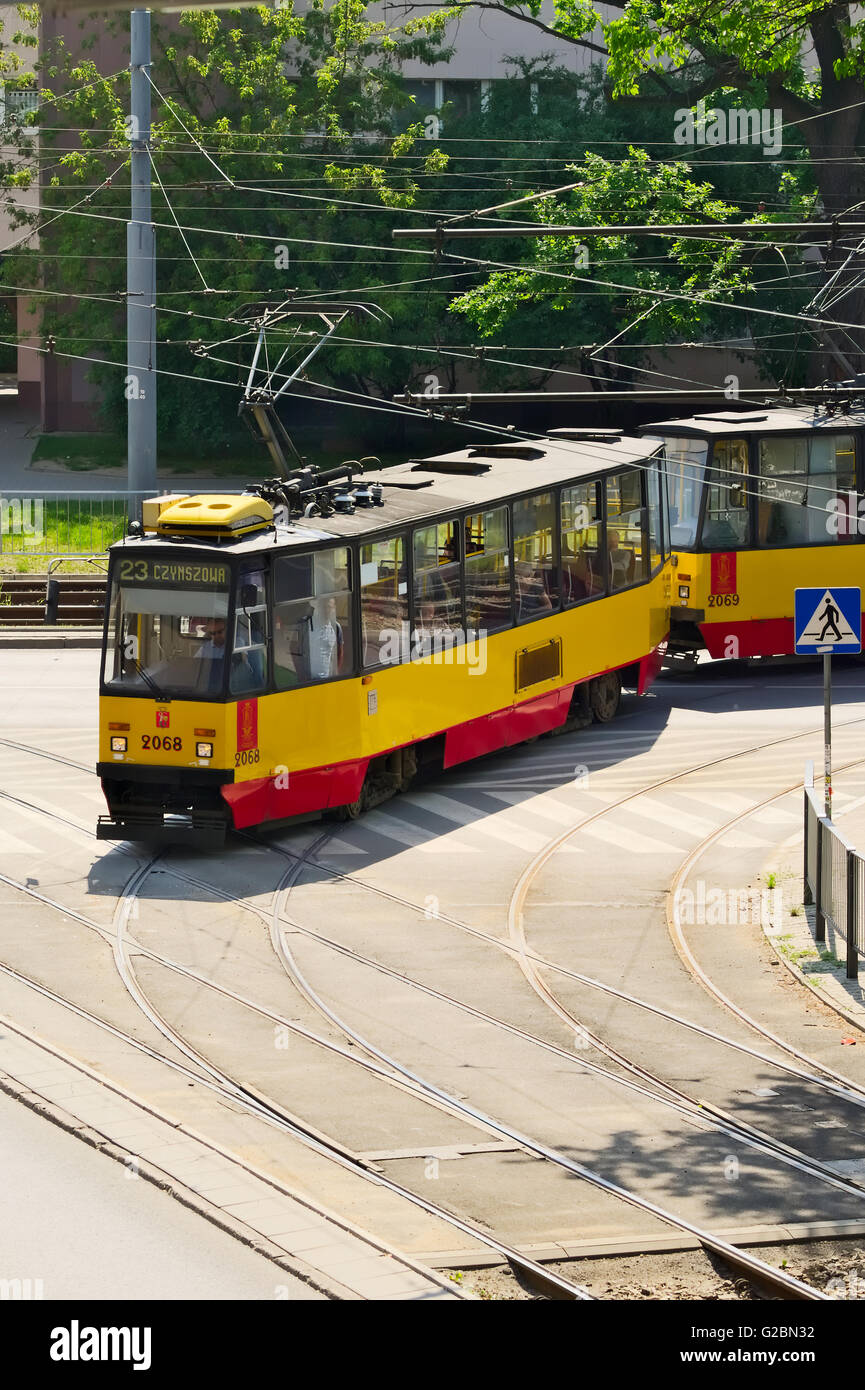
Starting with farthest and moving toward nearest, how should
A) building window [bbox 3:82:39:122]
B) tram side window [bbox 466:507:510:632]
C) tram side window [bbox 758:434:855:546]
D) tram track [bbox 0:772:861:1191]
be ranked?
building window [bbox 3:82:39:122], tram side window [bbox 758:434:855:546], tram side window [bbox 466:507:510:632], tram track [bbox 0:772:861:1191]

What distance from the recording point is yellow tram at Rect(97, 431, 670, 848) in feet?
59.5

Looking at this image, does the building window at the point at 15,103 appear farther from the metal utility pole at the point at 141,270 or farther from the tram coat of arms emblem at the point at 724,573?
the tram coat of arms emblem at the point at 724,573

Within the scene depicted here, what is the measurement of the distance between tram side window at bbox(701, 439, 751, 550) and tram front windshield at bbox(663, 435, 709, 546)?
14 centimetres

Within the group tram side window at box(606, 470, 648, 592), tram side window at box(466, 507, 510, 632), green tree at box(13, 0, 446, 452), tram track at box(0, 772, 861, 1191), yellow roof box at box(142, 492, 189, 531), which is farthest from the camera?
green tree at box(13, 0, 446, 452)

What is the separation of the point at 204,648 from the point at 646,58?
1635cm

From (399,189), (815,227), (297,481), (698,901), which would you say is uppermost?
(399,189)

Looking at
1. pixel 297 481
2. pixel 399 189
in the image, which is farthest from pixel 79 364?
pixel 297 481

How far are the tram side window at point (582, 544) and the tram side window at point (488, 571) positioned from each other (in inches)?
56.1

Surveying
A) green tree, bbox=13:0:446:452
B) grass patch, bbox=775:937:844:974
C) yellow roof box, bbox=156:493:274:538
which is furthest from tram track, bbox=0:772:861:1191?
green tree, bbox=13:0:446:452

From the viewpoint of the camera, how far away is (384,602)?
20.0m

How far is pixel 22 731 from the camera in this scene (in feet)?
78.2

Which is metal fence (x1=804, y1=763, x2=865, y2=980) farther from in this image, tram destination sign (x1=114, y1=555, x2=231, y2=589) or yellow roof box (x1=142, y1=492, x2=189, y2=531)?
yellow roof box (x1=142, y1=492, x2=189, y2=531)

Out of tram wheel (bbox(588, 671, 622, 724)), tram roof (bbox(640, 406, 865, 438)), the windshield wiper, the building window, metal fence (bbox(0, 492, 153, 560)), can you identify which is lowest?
tram wheel (bbox(588, 671, 622, 724))

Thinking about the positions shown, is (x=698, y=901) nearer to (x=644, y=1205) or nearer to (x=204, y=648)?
(x=204, y=648)
